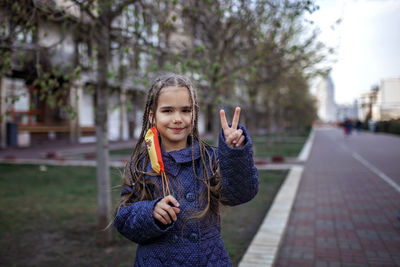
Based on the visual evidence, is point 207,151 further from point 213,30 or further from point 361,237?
point 213,30

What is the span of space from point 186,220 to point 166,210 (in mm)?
164

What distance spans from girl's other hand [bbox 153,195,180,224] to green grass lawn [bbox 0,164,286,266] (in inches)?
19.9

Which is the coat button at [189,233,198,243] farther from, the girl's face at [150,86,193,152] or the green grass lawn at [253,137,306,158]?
the green grass lawn at [253,137,306,158]

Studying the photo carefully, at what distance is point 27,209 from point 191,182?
231 inches

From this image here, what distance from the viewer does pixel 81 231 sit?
5285mm

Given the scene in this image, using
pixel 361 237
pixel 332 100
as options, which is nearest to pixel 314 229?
pixel 361 237

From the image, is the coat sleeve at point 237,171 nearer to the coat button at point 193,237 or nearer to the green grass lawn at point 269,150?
the coat button at point 193,237

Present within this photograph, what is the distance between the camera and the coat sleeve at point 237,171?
1.53m

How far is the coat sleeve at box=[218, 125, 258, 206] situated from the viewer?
5.03ft

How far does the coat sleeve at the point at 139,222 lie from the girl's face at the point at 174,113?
36 centimetres

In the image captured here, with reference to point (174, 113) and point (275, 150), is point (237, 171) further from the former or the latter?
point (275, 150)

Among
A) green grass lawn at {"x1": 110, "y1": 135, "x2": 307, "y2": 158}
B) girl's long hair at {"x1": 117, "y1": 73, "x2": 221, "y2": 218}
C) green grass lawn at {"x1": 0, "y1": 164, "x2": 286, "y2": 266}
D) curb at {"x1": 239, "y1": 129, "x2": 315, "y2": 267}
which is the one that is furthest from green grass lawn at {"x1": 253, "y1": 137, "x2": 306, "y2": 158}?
girl's long hair at {"x1": 117, "y1": 73, "x2": 221, "y2": 218}

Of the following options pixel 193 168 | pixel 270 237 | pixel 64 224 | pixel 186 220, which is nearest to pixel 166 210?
pixel 186 220

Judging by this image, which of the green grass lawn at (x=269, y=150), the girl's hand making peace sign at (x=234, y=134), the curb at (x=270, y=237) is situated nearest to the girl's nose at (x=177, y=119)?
the girl's hand making peace sign at (x=234, y=134)
